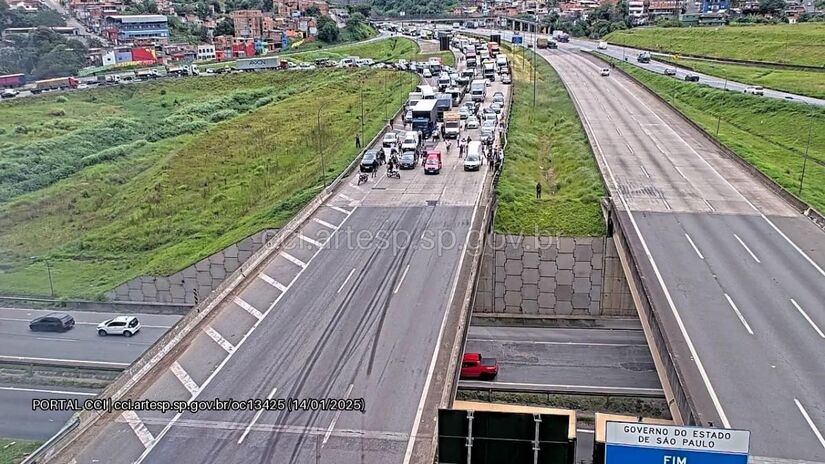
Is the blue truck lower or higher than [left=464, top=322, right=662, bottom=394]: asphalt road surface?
higher

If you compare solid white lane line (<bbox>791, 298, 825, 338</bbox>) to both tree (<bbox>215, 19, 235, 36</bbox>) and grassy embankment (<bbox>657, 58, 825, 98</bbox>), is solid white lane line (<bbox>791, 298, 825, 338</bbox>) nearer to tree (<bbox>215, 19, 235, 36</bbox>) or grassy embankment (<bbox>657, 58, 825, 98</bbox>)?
grassy embankment (<bbox>657, 58, 825, 98</bbox>)

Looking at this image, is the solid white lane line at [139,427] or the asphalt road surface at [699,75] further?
the asphalt road surface at [699,75]

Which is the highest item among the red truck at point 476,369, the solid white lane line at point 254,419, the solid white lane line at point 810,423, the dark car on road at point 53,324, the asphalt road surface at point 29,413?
the solid white lane line at point 810,423

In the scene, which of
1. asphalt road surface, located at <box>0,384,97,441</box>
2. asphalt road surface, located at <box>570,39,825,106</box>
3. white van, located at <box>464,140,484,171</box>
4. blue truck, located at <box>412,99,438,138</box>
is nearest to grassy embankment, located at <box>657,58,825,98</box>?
asphalt road surface, located at <box>570,39,825,106</box>

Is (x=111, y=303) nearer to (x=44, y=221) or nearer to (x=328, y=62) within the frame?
(x=44, y=221)

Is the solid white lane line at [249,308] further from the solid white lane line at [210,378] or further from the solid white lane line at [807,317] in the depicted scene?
the solid white lane line at [807,317]

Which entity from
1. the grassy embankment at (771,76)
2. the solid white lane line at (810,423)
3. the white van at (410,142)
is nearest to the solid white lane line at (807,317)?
the solid white lane line at (810,423)

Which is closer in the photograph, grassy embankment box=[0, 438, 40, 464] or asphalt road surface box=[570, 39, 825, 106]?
grassy embankment box=[0, 438, 40, 464]
